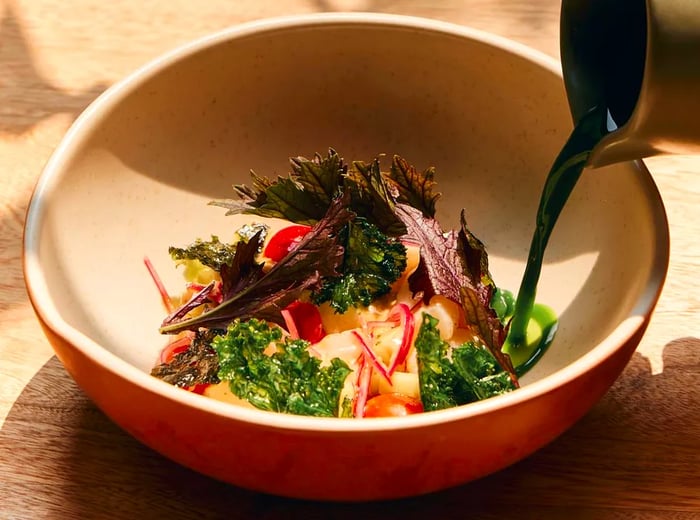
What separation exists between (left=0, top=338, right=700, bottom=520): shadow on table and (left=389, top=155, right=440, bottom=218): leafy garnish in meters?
0.46

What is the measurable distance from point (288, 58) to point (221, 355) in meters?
0.80

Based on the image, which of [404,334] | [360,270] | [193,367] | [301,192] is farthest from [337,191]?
[193,367]

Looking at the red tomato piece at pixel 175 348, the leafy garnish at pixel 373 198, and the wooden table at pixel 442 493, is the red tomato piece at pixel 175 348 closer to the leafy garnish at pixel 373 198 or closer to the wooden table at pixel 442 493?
the wooden table at pixel 442 493

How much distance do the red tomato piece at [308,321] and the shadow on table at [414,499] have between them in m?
0.32

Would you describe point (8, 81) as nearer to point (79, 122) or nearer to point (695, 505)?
point (79, 122)

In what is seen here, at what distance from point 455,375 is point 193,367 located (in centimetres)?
40

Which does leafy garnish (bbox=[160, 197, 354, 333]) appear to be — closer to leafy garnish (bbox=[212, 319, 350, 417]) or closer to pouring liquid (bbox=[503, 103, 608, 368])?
leafy garnish (bbox=[212, 319, 350, 417])

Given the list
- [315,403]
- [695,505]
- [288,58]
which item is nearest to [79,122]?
[288,58]

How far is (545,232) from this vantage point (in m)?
1.61

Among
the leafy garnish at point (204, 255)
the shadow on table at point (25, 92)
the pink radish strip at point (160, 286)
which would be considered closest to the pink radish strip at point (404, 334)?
the leafy garnish at point (204, 255)

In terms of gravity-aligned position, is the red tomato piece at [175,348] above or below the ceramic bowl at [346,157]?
below

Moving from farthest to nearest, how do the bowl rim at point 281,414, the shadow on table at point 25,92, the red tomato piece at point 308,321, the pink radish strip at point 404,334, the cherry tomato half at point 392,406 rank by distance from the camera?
1. the shadow on table at point 25,92
2. the red tomato piece at point 308,321
3. the pink radish strip at point 404,334
4. the cherry tomato half at point 392,406
5. the bowl rim at point 281,414

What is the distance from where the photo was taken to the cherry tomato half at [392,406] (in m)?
1.39

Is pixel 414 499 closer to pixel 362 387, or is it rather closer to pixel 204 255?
pixel 362 387
